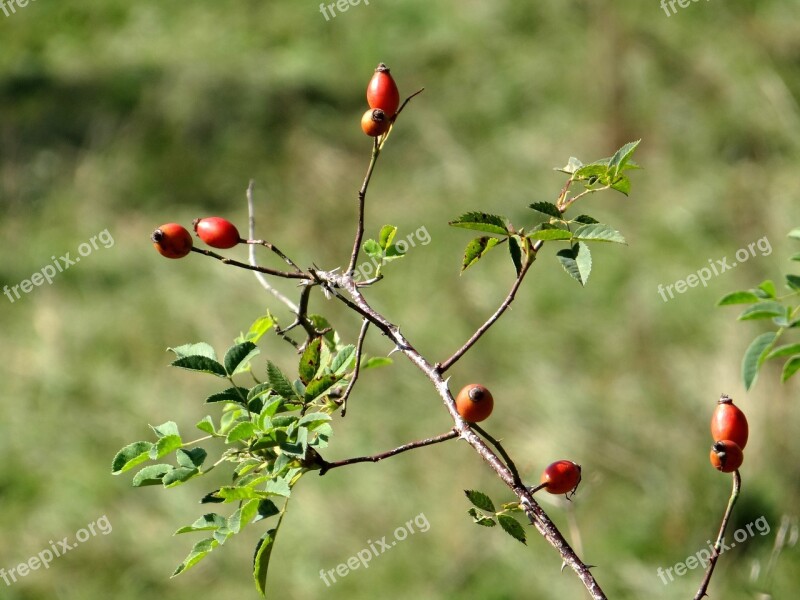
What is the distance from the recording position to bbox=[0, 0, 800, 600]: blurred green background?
3.44 meters

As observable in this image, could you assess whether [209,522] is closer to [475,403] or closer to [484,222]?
[475,403]

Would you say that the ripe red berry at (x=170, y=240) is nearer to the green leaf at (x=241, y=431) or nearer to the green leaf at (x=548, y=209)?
the green leaf at (x=241, y=431)

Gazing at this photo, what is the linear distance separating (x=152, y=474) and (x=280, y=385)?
0.19m

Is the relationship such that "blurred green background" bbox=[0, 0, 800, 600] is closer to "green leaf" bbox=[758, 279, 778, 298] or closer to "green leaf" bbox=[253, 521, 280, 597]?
"green leaf" bbox=[758, 279, 778, 298]

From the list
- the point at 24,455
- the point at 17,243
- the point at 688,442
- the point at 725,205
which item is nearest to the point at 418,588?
the point at 688,442

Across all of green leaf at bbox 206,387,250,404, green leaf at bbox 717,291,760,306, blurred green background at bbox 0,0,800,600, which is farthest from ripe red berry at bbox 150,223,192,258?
blurred green background at bbox 0,0,800,600

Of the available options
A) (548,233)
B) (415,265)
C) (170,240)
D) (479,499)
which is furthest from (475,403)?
(415,265)

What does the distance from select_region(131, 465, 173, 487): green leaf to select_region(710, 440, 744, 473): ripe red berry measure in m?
0.65

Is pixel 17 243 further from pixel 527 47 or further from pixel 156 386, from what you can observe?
pixel 527 47

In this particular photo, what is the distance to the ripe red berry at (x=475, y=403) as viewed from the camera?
3.64 ft

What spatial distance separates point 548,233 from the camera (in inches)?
45.7

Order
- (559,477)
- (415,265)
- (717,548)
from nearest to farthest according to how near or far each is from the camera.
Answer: (717,548) → (559,477) → (415,265)

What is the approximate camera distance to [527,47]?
5.86 m

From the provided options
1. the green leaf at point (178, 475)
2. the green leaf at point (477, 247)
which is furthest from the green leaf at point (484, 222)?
the green leaf at point (178, 475)
